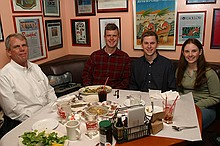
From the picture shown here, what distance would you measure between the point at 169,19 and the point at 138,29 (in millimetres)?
439

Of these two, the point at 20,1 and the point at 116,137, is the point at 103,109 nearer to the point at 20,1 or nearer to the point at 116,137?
the point at 116,137

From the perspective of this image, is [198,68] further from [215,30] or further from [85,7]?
[85,7]

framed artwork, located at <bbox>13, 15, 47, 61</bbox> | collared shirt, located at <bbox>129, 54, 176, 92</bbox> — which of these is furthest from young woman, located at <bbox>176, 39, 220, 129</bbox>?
framed artwork, located at <bbox>13, 15, 47, 61</bbox>

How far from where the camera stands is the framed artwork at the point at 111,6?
10.0 feet

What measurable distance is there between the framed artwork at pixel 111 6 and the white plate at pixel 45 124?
2.06 m

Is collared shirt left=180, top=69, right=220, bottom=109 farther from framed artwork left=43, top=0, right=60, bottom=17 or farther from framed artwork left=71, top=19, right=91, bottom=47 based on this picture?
framed artwork left=43, top=0, right=60, bottom=17

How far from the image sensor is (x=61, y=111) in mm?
1561

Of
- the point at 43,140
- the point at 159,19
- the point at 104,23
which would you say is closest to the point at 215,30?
the point at 159,19

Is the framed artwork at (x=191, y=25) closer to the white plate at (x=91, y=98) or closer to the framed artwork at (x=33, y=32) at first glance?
the white plate at (x=91, y=98)

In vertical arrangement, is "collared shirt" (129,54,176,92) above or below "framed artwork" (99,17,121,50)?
below

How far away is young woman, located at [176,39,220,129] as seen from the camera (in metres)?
2.15

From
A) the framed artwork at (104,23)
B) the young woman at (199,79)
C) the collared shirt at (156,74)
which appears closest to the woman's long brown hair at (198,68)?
the young woman at (199,79)

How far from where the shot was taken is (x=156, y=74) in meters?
2.47

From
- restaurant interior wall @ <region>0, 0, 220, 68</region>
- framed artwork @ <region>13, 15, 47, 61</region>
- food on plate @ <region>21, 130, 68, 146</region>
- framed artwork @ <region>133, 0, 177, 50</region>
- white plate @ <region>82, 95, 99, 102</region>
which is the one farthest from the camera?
framed artwork @ <region>133, 0, 177, 50</region>
